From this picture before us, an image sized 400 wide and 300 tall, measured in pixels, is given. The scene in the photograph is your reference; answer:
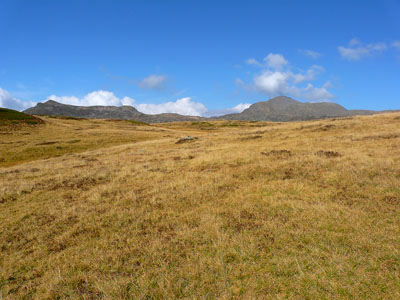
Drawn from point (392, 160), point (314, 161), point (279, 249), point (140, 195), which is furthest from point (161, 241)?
point (392, 160)

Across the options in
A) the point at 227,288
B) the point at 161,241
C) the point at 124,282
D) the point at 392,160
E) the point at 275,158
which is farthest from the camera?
the point at 275,158

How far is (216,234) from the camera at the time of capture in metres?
6.95

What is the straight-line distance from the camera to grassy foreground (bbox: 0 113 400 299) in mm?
5074

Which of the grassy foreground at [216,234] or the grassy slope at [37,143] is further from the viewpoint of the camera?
the grassy slope at [37,143]

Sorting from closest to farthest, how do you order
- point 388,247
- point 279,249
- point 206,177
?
point 388,247 → point 279,249 → point 206,177

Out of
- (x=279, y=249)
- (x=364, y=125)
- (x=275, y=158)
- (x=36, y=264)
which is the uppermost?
(x=364, y=125)

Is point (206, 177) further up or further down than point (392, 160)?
further down

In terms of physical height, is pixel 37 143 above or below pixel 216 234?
above

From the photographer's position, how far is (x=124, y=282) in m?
5.32

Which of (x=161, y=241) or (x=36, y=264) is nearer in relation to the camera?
(x=36, y=264)

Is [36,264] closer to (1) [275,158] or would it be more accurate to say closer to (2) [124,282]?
(2) [124,282]

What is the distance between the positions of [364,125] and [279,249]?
27.7 meters

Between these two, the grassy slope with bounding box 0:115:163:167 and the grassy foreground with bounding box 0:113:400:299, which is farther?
the grassy slope with bounding box 0:115:163:167

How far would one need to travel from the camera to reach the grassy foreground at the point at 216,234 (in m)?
5.07
